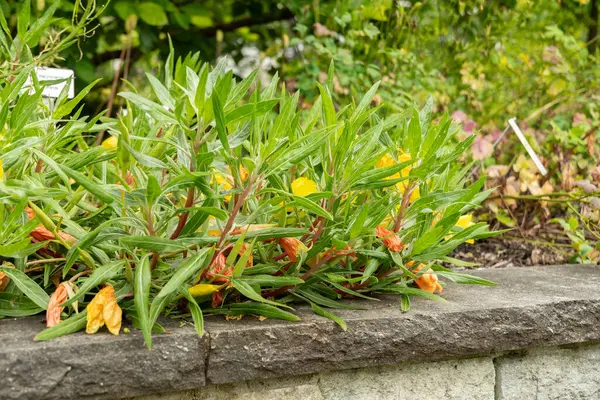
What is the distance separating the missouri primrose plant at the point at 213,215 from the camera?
1.27 metres

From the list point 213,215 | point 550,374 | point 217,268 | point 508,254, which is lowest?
point 508,254

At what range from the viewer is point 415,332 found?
1.51 meters

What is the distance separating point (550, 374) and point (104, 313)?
118cm

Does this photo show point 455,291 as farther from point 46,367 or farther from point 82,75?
point 82,75

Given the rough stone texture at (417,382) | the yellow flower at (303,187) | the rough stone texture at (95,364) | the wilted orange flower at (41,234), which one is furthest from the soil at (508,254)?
the wilted orange flower at (41,234)

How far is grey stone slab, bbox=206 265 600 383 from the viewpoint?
134 centimetres

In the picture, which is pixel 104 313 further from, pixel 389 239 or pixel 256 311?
pixel 389 239

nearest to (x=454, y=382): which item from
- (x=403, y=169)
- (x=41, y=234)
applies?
(x=403, y=169)

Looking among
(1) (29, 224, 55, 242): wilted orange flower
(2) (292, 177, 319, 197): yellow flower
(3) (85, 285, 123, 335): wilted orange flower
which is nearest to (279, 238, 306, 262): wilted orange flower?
(2) (292, 177, 319, 197): yellow flower

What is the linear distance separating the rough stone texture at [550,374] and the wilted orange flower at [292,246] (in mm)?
636

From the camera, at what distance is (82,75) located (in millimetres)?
3473

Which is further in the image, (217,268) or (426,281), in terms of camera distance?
(426,281)

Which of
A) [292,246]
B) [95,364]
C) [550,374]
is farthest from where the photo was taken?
[550,374]

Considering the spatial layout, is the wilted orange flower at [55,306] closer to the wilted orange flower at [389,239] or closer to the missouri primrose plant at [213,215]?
the missouri primrose plant at [213,215]
